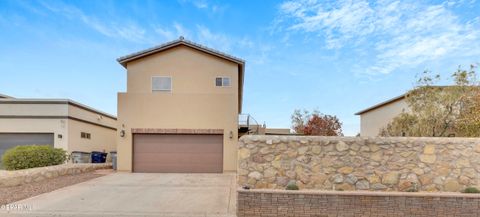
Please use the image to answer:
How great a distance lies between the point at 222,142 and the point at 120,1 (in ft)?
25.1

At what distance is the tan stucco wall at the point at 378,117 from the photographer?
23.0 metres

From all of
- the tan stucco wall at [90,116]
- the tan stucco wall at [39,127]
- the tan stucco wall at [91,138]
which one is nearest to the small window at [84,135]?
the tan stucco wall at [91,138]

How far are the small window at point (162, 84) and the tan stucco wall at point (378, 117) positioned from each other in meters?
15.8

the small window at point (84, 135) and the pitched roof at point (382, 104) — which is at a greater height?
the pitched roof at point (382, 104)

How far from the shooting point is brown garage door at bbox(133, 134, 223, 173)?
14.8 metres

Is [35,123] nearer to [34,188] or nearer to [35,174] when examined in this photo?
[35,174]

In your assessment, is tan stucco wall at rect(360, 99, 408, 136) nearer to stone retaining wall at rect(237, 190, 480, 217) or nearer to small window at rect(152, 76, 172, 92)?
small window at rect(152, 76, 172, 92)

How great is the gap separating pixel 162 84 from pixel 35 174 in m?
7.63

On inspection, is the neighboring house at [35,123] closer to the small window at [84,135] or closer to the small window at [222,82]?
the small window at [84,135]

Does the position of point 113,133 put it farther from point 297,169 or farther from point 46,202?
point 297,169

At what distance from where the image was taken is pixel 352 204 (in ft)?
21.1

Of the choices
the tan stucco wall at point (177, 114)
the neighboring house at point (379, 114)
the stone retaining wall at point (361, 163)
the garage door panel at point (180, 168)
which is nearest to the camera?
the stone retaining wall at point (361, 163)

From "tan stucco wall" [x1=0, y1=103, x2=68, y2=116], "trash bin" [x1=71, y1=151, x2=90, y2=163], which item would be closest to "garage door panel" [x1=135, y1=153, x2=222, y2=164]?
"trash bin" [x1=71, y1=151, x2=90, y2=163]

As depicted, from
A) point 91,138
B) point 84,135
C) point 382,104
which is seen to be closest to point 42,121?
point 84,135
